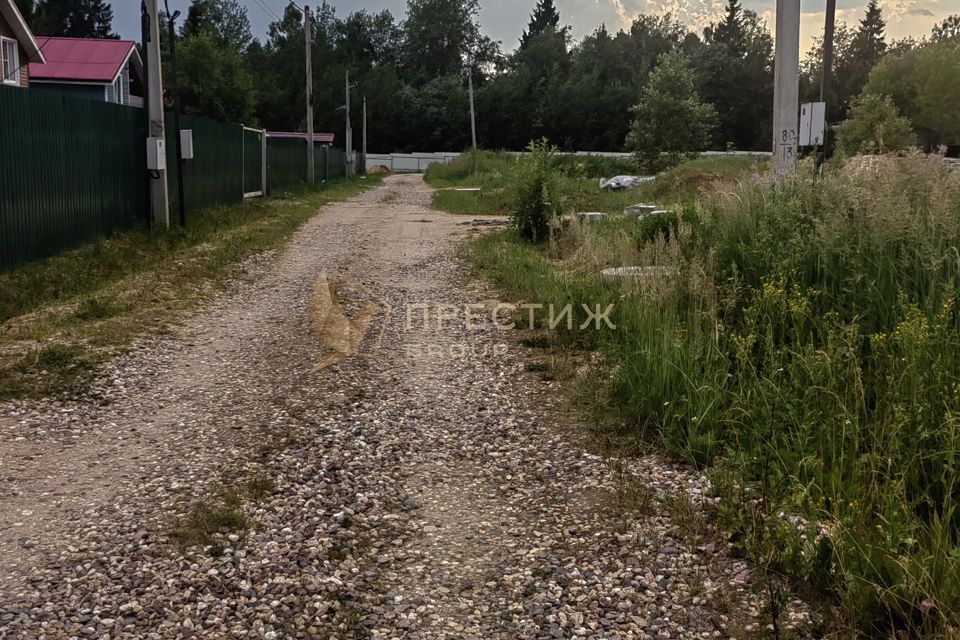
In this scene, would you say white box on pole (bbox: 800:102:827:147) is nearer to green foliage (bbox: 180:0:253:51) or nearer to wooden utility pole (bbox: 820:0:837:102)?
wooden utility pole (bbox: 820:0:837:102)

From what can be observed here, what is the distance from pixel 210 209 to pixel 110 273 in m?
7.23

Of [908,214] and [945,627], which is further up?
[908,214]

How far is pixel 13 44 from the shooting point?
949 inches

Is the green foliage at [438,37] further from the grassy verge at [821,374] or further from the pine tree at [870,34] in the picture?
the grassy verge at [821,374]

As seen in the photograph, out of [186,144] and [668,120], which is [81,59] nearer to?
[186,144]

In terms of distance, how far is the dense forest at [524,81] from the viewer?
60656 millimetres

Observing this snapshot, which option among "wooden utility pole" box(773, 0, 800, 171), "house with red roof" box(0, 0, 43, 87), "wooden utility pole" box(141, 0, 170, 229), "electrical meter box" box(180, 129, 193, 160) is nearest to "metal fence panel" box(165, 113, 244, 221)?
"electrical meter box" box(180, 129, 193, 160)

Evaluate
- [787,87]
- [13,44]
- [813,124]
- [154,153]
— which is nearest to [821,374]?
[787,87]

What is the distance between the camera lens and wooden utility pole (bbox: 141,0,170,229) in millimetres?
12461

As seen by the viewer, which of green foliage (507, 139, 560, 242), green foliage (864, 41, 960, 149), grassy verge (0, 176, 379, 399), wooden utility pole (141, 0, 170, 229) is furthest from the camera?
green foliage (864, 41, 960, 149)

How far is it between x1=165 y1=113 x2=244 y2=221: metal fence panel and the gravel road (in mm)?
9044

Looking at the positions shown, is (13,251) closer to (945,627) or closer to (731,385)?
(731,385)

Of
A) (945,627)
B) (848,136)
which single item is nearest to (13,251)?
(945,627)

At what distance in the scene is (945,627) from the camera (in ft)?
8.63
